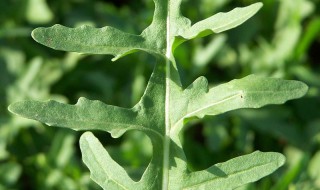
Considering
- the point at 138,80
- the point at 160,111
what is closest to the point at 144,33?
the point at 160,111

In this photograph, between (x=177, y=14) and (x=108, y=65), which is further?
(x=108, y=65)

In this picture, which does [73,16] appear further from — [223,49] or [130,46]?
[130,46]

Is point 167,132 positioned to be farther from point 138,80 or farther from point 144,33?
point 138,80

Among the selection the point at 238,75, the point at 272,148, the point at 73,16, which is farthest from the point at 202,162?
the point at 73,16

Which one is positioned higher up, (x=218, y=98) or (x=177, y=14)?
(x=177, y=14)

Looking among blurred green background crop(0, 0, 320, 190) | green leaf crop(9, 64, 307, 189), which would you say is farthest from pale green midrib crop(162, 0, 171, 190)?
blurred green background crop(0, 0, 320, 190)

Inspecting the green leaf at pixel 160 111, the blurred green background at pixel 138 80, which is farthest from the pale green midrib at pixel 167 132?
the blurred green background at pixel 138 80

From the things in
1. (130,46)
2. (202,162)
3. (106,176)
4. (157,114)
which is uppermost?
(130,46)

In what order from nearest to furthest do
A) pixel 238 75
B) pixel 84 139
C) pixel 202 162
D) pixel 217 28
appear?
pixel 217 28
pixel 84 139
pixel 202 162
pixel 238 75

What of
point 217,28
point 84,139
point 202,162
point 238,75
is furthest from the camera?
point 238,75
